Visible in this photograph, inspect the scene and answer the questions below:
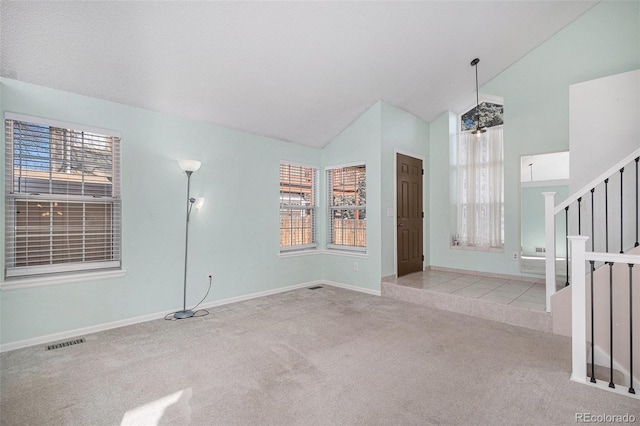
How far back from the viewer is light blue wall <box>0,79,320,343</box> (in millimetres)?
3076

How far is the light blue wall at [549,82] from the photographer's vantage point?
408cm

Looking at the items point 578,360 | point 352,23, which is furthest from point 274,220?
point 578,360

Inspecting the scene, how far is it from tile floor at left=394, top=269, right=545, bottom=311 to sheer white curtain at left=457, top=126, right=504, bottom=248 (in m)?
0.74

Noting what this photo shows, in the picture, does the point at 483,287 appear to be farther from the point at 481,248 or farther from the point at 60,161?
the point at 60,161

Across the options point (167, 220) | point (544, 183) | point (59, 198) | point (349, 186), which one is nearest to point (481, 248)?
point (544, 183)

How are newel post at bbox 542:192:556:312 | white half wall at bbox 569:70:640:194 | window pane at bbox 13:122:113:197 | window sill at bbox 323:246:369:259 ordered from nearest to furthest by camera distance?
window pane at bbox 13:122:113:197 → newel post at bbox 542:192:556:312 → white half wall at bbox 569:70:640:194 → window sill at bbox 323:246:369:259

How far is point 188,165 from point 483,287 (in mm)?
4302

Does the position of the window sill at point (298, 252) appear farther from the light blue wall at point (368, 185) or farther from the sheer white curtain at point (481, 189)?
the sheer white curtain at point (481, 189)

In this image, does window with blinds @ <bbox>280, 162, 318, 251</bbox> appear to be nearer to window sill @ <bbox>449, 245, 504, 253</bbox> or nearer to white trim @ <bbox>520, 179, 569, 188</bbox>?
window sill @ <bbox>449, 245, 504, 253</bbox>

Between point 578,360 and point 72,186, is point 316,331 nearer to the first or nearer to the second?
point 578,360

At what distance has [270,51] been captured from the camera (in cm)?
332

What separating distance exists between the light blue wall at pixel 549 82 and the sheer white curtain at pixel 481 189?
6.7 inches

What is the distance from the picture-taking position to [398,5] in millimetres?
3205

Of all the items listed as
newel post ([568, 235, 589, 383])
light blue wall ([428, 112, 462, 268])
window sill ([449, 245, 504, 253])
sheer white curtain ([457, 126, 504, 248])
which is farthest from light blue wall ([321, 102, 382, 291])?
newel post ([568, 235, 589, 383])
